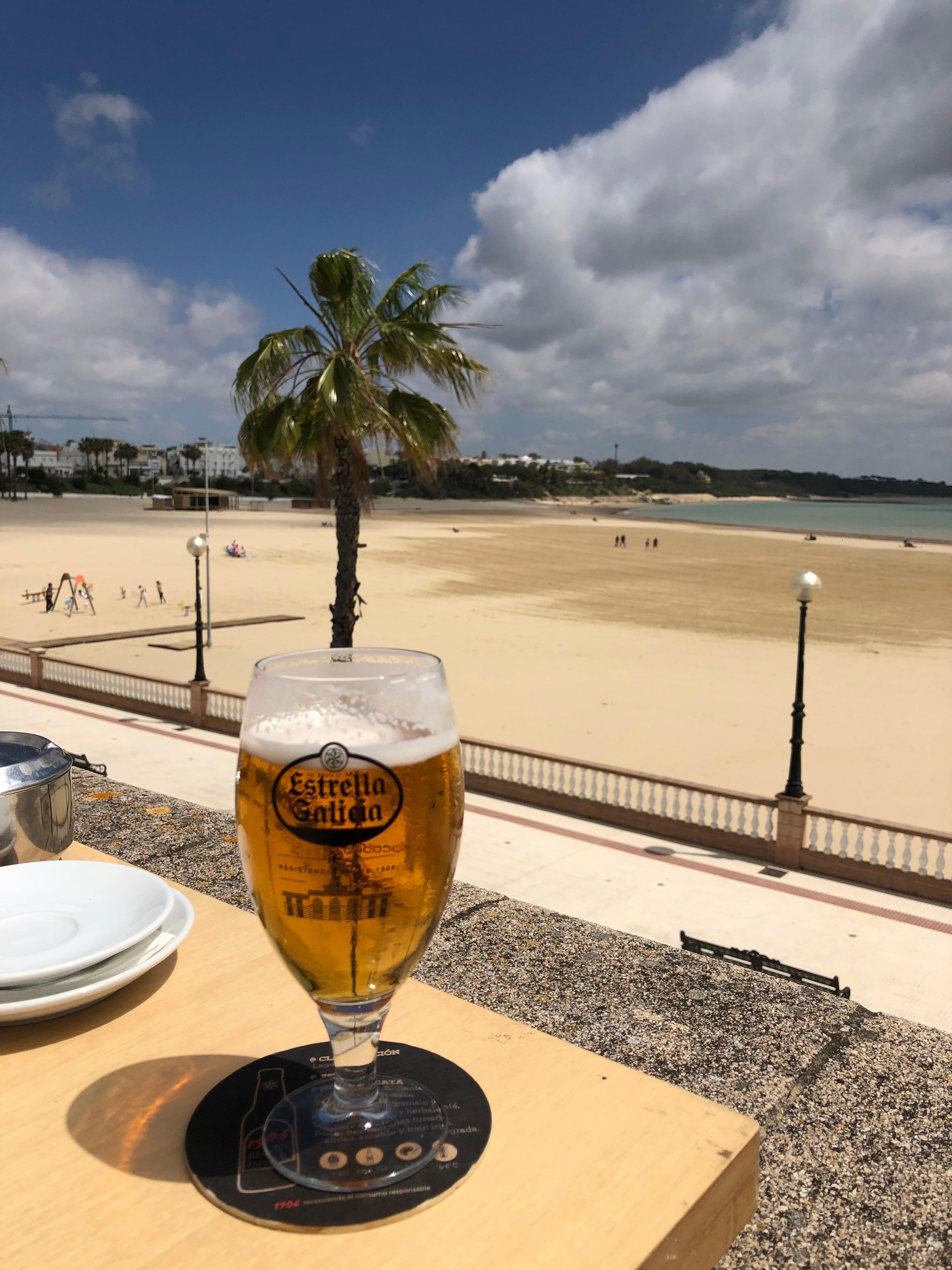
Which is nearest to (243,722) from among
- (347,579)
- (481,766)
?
(481,766)

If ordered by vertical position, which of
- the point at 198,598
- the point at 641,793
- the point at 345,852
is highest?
the point at 345,852

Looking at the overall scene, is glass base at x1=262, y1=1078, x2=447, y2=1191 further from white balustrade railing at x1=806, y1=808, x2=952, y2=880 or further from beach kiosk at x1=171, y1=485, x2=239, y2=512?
beach kiosk at x1=171, y1=485, x2=239, y2=512

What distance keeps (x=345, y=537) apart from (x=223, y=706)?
162 inches

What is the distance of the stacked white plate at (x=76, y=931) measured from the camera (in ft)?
4.50

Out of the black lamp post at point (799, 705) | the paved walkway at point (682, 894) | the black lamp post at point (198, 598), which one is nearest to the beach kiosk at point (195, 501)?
the black lamp post at point (198, 598)

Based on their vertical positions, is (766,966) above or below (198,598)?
below

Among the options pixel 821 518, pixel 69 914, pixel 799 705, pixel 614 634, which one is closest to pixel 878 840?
pixel 799 705

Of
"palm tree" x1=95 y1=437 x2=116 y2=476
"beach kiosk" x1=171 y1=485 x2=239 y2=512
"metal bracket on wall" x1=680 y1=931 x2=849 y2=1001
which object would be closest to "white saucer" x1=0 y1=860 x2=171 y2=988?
"metal bracket on wall" x1=680 y1=931 x2=849 y2=1001

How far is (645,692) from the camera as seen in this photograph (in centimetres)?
2364

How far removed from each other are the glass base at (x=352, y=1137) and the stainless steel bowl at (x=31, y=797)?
90 centimetres

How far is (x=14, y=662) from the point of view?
2078 centimetres

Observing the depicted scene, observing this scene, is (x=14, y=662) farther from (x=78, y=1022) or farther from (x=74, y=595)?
(x=78, y=1022)

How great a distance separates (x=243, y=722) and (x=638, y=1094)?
720 millimetres

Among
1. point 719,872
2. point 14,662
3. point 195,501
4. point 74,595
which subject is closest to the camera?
point 719,872
